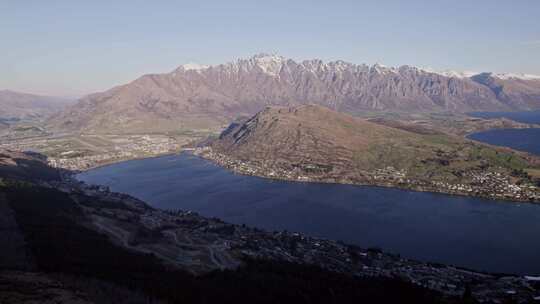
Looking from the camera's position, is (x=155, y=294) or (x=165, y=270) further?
(x=165, y=270)

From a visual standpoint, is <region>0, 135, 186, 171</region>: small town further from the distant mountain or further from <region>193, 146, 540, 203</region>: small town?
<region>193, 146, 540, 203</region>: small town

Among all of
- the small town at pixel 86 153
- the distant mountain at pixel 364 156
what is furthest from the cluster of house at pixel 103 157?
the distant mountain at pixel 364 156

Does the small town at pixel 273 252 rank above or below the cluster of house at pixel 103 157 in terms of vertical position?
below

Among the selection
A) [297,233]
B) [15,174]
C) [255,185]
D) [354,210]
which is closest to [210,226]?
[297,233]

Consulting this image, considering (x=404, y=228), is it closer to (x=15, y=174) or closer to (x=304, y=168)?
(x=304, y=168)

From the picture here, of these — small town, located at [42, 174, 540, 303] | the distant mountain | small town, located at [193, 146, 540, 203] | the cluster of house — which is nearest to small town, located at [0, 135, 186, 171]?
the cluster of house

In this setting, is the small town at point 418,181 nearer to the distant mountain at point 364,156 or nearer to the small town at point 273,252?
the distant mountain at point 364,156

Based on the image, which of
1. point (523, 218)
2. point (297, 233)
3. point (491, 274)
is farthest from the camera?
point (523, 218)
